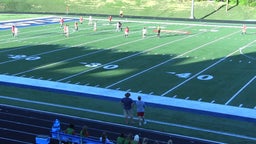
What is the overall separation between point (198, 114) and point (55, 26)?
32822 millimetres

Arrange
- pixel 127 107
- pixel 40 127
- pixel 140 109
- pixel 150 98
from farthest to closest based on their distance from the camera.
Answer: pixel 150 98 → pixel 127 107 → pixel 140 109 → pixel 40 127

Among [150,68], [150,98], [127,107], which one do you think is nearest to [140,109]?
[127,107]

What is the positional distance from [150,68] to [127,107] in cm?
998

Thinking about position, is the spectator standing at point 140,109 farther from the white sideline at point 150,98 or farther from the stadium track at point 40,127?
the white sideline at point 150,98

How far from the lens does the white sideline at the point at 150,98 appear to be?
1802cm

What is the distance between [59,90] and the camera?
69.9ft

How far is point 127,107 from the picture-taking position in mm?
16484

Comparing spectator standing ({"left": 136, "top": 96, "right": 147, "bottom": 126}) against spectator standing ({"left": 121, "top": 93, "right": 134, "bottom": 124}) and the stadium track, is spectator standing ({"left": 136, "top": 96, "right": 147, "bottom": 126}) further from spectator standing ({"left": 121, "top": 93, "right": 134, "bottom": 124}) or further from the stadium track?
the stadium track

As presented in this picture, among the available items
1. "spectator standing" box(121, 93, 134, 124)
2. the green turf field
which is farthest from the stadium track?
the green turf field

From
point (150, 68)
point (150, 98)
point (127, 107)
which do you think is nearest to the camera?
point (127, 107)

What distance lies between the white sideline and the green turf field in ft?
1.72

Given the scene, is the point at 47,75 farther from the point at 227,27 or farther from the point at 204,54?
the point at 227,27

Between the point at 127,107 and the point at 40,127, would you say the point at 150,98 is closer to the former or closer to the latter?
the point at 127,107

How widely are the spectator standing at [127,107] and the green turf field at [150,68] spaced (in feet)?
1.63
